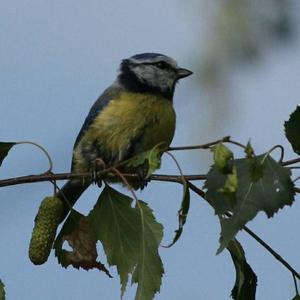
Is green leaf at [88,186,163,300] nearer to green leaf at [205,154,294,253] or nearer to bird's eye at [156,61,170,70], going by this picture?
green leaf at [205,154,294,253]

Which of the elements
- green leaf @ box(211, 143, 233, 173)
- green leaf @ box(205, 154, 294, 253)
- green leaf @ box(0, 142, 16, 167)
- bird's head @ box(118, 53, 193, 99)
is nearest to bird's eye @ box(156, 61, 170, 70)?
bird's head @ box(118, 53, 193, 99)

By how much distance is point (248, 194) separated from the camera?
173cm

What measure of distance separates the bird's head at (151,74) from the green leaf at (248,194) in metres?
2.11

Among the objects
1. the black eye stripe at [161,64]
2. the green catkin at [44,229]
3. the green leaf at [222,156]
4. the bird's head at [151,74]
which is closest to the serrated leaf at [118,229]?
the green catkin at [44,229]

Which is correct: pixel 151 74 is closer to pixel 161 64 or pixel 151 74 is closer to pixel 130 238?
pixel 161 64

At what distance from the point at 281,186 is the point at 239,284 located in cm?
45

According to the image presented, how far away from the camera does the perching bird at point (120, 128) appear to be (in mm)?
3359

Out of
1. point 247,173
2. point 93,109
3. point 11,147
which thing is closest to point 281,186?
point 247,173

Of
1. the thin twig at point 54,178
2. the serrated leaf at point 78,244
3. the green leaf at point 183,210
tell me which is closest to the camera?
the green leaf at point 183,210

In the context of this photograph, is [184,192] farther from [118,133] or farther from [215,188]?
[118,133]

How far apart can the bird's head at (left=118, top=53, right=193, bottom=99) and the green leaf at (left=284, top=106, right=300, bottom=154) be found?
1775 millimetres

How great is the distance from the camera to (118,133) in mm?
3375

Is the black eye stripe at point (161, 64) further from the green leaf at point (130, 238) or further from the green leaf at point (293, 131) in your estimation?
the green leaf at point (293, 131)

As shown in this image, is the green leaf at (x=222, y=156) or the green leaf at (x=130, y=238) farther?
the green leaf at (x=130, y=238)
